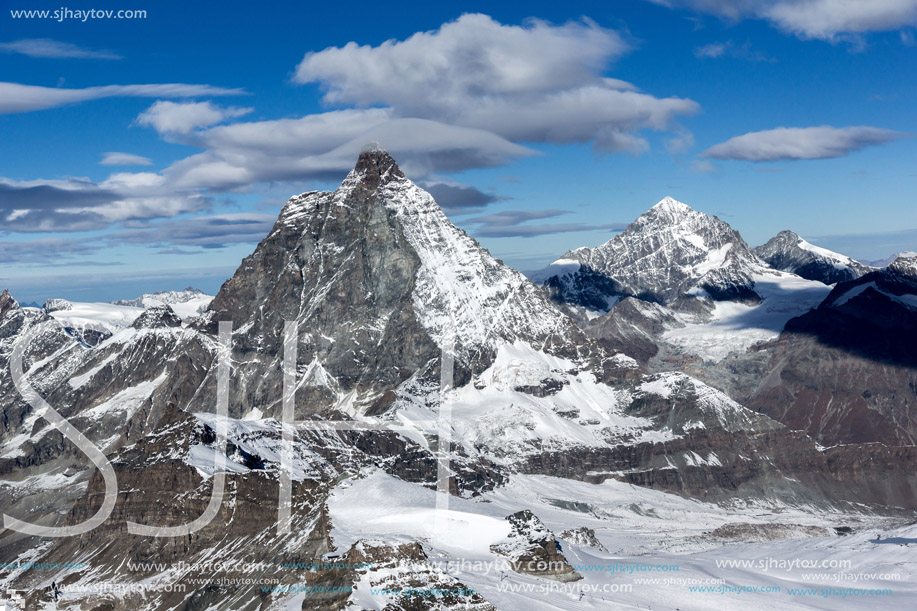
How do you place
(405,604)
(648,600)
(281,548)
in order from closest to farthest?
(405,604)
(648,600)
(281,548)

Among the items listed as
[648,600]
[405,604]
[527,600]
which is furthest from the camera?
[648,600]

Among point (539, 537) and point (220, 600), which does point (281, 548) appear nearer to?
point (220, 600)

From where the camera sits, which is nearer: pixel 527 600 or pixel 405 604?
pixel 405 604

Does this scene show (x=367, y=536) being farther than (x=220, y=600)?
No

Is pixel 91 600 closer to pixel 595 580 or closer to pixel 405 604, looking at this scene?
pixel 405 604

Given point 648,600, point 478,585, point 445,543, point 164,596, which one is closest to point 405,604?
point 478,585

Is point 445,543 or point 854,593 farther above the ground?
point 445,543

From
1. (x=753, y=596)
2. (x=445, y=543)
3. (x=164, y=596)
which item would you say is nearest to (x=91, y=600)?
(x=164, y=596)

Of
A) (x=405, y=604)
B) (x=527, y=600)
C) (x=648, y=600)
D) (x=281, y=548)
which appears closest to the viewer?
(x=405, y=604)

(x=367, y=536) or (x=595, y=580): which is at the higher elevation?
(x=367, y=536)
